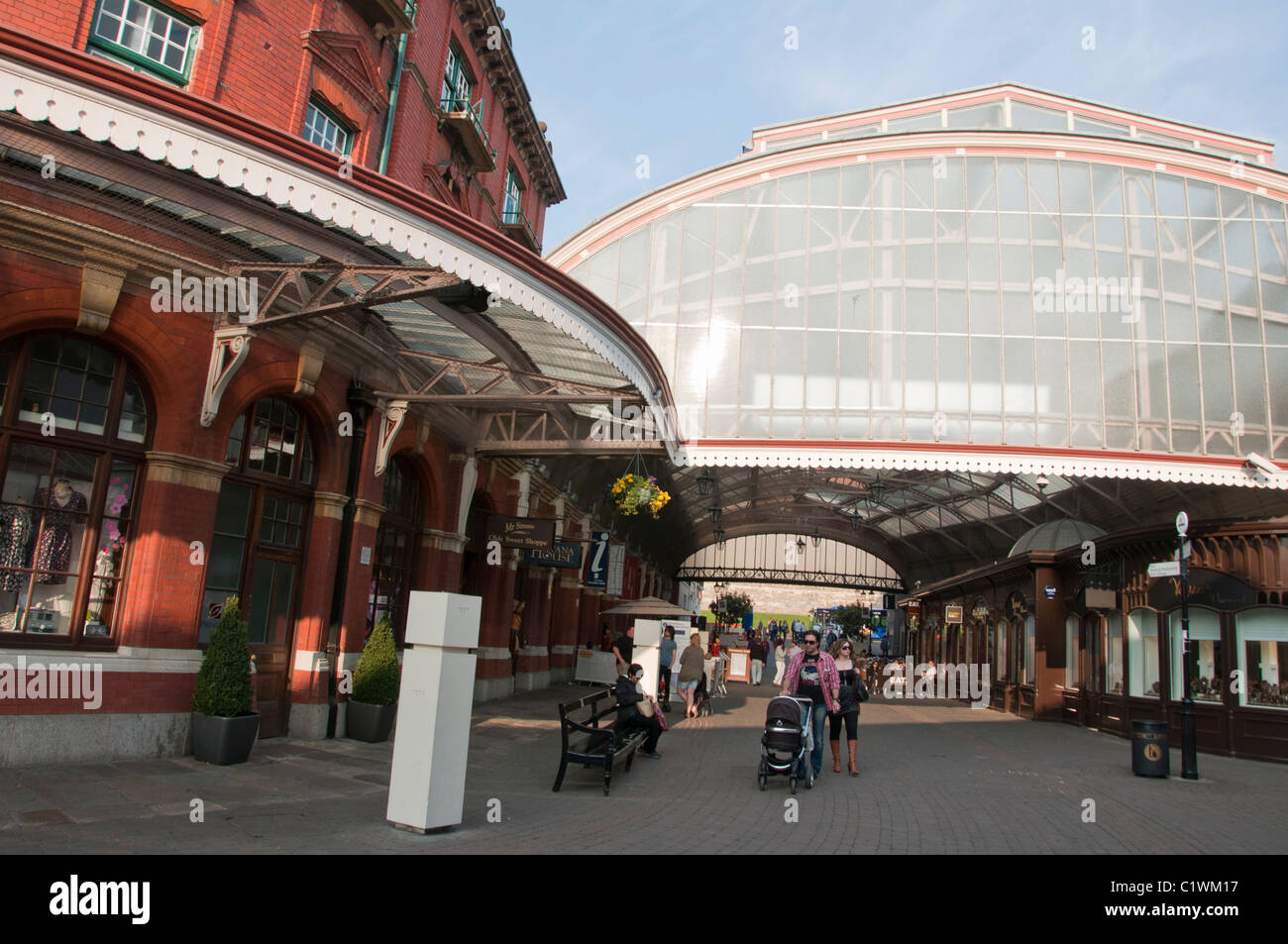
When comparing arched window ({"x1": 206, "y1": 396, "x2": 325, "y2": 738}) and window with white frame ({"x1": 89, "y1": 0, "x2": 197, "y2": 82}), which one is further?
arched window ({"x1": 206, "y1": 396, "x2": 325, "y2": 738})

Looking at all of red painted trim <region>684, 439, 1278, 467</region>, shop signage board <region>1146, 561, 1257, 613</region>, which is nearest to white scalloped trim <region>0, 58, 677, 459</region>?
red painted trim <region>684, 439, 1278, 467</region>

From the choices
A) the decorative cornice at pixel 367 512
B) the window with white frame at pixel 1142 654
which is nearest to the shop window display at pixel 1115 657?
the window with white frame at pixel 1142 654

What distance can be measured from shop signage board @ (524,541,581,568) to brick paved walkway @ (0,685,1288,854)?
380cm

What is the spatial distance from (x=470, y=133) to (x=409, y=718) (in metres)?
13.1

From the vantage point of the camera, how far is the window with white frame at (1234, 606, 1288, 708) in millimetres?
15023

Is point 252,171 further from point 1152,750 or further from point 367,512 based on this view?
point 1152,750

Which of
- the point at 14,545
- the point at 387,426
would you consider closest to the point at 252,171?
the point at 14,545

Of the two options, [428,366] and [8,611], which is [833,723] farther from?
[8,611]

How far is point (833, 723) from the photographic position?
12078 millimetres

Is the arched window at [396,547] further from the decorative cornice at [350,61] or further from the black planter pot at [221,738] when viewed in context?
the decorative cornice at [350,61]
